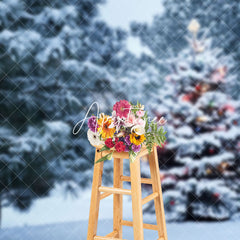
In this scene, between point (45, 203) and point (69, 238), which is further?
point (45, 203)

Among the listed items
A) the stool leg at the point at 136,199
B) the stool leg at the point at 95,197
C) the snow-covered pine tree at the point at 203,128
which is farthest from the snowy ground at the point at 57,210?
the stool leg at the point at 136,199

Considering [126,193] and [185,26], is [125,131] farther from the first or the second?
[185,26]

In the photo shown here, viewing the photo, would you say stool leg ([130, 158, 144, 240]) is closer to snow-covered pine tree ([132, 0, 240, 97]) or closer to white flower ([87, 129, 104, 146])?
white flower ([87, 129, 104, 146])

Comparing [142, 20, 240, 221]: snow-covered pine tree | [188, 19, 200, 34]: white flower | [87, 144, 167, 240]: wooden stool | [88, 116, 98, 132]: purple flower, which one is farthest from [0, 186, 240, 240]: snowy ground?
[188, 19, 200, 34]: white flower

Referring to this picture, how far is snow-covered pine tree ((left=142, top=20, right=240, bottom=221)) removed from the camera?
3811 millimetres

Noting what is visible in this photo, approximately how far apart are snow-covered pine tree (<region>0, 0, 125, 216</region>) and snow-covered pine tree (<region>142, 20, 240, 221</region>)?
632 mm

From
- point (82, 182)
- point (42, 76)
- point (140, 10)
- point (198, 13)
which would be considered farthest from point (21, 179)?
point (198, 13)

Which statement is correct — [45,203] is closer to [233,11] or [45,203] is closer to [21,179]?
[21,179]

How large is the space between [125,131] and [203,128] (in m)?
1.64

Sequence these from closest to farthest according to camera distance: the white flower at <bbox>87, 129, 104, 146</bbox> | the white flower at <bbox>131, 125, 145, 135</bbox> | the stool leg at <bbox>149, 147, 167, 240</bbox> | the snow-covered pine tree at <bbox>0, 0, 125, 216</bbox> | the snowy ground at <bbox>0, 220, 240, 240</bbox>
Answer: the white flower at <bbox>131, 125, 145, 135</bbox>
the white flower at <bbox>87, 129, 104, 146</bbox>
the stool leg at <bbox>149, 147, 167, 240</bbox>
the snowy ground at <bbox>0, 220, 240, 240</bbox>
the snow-covered pine tree at <bbox>0, 0, 125, 216</bbox>

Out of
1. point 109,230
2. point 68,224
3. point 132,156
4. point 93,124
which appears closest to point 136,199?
point 132,156

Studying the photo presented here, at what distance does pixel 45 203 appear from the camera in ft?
12.7

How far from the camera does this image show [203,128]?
383cm

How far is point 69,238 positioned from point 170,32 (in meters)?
2.03
